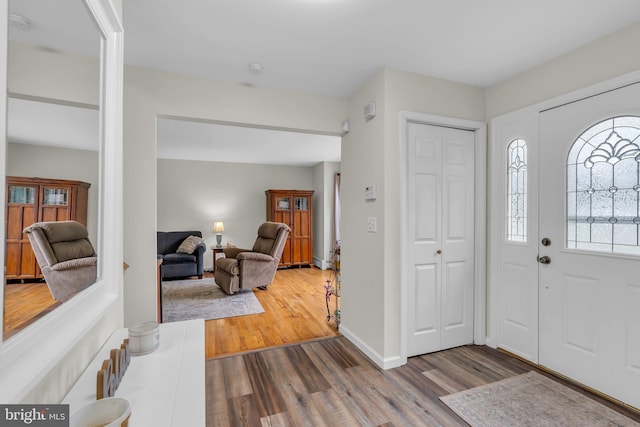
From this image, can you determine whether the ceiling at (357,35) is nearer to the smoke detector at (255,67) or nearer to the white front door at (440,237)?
the smoke detector at (255,67)

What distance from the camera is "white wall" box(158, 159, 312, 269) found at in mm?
6240

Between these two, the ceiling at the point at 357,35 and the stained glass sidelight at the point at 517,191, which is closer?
the ceiling at the point at 357,35

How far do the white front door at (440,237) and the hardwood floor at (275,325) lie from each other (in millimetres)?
997

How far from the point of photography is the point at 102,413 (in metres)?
0.72

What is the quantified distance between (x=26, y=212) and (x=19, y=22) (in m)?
0.42

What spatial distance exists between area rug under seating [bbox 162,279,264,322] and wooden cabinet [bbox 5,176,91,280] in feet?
9.85

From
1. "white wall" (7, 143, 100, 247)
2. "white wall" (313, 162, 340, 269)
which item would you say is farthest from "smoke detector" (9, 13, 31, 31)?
"white wall" (313, 162, 340, 269)

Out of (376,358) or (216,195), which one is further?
(216,195)

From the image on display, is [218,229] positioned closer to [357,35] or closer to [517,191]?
[357,35]

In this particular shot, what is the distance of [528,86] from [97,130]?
2.94 m

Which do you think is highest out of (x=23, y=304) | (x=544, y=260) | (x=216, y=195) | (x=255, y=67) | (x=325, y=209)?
(x=255, y=67)

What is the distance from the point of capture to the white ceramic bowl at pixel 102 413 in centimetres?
69

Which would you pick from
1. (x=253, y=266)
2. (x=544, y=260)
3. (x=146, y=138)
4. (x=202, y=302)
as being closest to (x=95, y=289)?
(x=146, y=138)


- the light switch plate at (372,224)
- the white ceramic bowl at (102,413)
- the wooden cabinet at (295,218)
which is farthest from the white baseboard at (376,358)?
the wooden cabinet at (295,218)
